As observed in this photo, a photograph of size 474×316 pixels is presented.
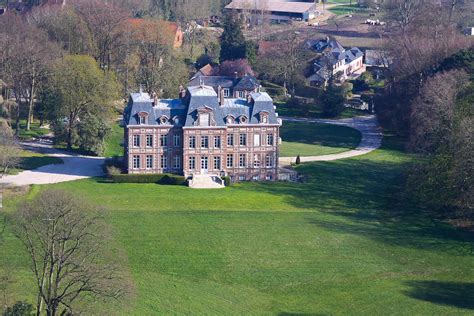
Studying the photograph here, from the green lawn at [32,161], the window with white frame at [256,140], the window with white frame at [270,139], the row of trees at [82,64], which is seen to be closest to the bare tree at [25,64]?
the row of trees at [82,64]

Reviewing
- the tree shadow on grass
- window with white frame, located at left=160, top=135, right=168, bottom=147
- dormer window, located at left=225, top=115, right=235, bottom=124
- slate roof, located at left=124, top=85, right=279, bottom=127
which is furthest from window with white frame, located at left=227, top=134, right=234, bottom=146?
the tree shadow on grass

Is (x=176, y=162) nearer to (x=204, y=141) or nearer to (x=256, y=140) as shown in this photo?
(x=204, y=141)

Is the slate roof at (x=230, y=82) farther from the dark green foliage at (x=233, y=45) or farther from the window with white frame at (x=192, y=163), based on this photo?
the window with white frame at (x=192, y=163)

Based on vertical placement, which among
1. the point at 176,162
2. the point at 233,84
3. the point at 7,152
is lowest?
the point at 176,162

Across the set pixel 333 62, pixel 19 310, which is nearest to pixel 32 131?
pixel 333 62

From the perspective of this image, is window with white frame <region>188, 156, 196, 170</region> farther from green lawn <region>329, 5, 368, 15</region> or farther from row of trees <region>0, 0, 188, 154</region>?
green lawn <region>329, 5, 368, 15</region>

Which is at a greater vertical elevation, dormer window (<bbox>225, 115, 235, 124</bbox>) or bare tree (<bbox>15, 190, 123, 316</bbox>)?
dormer window (<bbox>225, 115, 235, 124</bbox>)

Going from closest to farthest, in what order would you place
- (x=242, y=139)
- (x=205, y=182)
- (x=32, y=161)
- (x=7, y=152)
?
(x=7, y=152)
(x=205, y=182)
(x=242, y=139)
(x=32, y=161)
